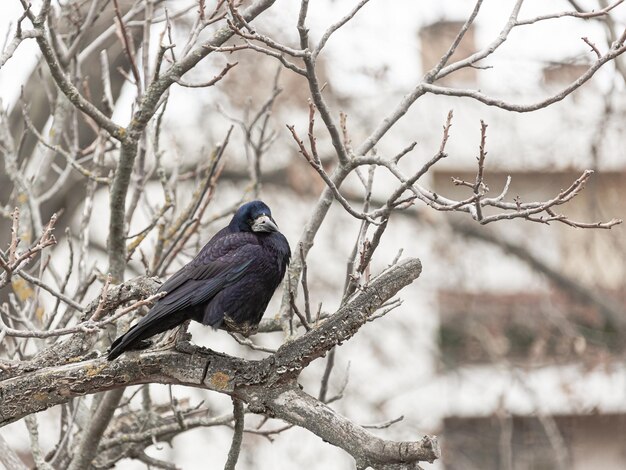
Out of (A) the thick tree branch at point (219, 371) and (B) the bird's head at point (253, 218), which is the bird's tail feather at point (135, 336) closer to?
(A) the thick tree branch at point (219, 371)

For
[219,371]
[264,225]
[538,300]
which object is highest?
[538,300]

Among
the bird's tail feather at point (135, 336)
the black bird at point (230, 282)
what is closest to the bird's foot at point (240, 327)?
the black bird at point (230, 282)

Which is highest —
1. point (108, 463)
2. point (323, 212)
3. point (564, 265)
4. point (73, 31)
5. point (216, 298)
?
point (564, 265)

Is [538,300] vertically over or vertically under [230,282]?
over

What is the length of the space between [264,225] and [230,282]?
385 millimetres

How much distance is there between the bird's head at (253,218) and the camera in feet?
13.9

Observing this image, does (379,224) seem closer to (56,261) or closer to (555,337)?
(555,337)

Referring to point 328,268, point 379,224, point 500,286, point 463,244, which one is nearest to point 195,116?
point 328,268

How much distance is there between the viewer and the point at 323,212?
4.05 metres

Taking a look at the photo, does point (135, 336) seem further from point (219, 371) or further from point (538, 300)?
point (538, 300)

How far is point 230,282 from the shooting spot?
3.94m

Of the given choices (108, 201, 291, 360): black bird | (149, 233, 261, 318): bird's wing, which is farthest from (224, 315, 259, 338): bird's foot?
(149, 233, 261, 318): bird's wing

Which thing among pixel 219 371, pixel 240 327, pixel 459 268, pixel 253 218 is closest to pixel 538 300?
pixel 459 268

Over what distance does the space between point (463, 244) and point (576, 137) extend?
71.8 inches
